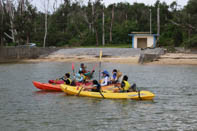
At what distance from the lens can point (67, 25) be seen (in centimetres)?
6100

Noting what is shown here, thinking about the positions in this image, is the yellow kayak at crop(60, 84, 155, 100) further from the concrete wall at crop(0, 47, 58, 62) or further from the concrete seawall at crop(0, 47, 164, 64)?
the concrete wall at crop(0, 47, 58, 62)

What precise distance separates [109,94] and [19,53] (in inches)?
1086

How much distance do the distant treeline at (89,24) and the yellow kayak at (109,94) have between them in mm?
28888

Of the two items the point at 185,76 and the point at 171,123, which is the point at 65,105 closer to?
the point at 171,123

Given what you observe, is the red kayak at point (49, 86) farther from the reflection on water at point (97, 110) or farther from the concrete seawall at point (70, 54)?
the concrete seawall at point (70, 54)

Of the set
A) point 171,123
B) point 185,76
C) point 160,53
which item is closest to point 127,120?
point 171,123

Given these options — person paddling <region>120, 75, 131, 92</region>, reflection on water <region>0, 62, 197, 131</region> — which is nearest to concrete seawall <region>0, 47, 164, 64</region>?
reflection on water <region>0, 62, 197, 131</region>

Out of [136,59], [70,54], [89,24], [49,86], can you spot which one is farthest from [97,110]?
[89,24]

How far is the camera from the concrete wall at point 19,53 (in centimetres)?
4181

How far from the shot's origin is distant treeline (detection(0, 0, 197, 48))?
47562 mm

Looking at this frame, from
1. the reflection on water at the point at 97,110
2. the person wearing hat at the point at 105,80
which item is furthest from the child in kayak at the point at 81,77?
the person wearing hat at the point at 105,80

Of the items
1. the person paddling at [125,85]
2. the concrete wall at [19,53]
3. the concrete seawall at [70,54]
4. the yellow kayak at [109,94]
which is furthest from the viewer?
the concrete wall at [19,53]

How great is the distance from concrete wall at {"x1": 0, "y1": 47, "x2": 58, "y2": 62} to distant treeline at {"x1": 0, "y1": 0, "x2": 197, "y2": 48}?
191 inches

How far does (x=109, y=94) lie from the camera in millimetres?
17234
